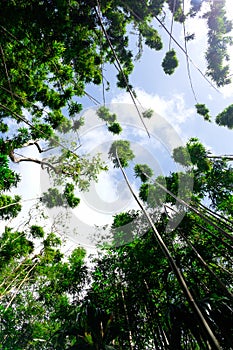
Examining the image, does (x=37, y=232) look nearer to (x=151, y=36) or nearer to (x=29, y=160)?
(x=29, y=160)

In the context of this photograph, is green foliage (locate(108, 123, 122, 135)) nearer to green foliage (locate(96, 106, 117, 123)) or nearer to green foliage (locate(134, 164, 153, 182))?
green foliage (locate(134, 164, 153, 182))

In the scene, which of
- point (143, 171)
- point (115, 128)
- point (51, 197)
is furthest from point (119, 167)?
point (51, 197)

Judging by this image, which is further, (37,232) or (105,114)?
(105,114)

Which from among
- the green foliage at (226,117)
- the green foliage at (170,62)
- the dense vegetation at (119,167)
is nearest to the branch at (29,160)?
the dense vegetation at (119,167)

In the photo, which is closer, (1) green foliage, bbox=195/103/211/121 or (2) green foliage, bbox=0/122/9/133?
(2) green foliage, bbox=0/122/9/133

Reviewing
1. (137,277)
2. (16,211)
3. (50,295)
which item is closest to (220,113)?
(137,277)

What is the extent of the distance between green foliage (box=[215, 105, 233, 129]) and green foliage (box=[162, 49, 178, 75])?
9.18 ft

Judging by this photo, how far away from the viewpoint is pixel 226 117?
9.36 m

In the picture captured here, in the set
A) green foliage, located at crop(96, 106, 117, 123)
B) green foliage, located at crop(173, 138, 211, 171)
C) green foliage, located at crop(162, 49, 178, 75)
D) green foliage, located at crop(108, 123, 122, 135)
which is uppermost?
green foliage, located at crop(96, 106, 117, 123)

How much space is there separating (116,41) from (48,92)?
136 inches

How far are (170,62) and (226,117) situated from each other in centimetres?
321

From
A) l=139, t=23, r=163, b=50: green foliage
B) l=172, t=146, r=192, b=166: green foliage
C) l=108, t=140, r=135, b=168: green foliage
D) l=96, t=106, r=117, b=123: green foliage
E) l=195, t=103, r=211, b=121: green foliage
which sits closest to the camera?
l=139, t=23, r=163, b=50: green foliage

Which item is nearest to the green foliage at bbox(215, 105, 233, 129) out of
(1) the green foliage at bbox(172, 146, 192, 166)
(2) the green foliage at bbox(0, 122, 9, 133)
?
(1) the green foliage at bbox(172, 146, 192, 166)

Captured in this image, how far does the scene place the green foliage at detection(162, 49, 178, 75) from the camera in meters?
8.99
